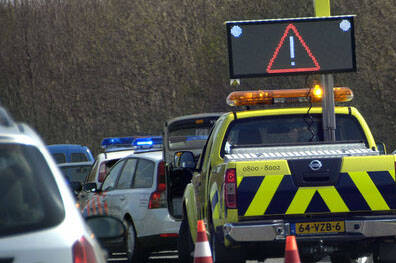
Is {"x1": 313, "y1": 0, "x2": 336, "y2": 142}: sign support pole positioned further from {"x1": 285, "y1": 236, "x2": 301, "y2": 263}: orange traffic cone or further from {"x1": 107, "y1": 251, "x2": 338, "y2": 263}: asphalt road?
{"x1": 285, "y1": 236, "x2": 301, "y2": 263}: orange traffic cone

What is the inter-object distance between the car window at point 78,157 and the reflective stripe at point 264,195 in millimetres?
23438

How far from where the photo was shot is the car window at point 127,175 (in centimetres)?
1402

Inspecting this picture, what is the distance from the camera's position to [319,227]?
8961 millimetres

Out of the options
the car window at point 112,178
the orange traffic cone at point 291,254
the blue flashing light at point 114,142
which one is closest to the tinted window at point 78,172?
the blue flashing light at point 114,142

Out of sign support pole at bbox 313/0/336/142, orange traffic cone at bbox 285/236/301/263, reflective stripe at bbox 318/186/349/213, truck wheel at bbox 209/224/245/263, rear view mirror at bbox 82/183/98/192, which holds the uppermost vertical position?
sign support pole at bbox 313/0/336/142

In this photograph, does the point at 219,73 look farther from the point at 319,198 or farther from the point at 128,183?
the point at 319,198

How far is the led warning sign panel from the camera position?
10.9m

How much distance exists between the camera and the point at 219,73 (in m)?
66.4

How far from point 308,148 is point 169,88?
180 feet

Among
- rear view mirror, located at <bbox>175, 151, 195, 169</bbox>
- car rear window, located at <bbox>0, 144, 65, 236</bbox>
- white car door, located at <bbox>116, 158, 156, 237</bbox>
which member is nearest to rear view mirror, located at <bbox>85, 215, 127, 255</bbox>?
car rear window, located at <bbox>0, 144, 65, 236</bbox>

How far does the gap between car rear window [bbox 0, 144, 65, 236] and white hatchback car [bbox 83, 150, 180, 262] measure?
355 inches

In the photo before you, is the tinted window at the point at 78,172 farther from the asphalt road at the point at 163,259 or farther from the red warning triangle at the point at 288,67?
the red warning triangle at the point at 288,67

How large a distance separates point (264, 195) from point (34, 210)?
16.7 feet

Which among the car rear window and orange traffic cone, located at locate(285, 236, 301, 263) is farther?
orange traffic cone, located at locate(285, 236, 301, 263)
